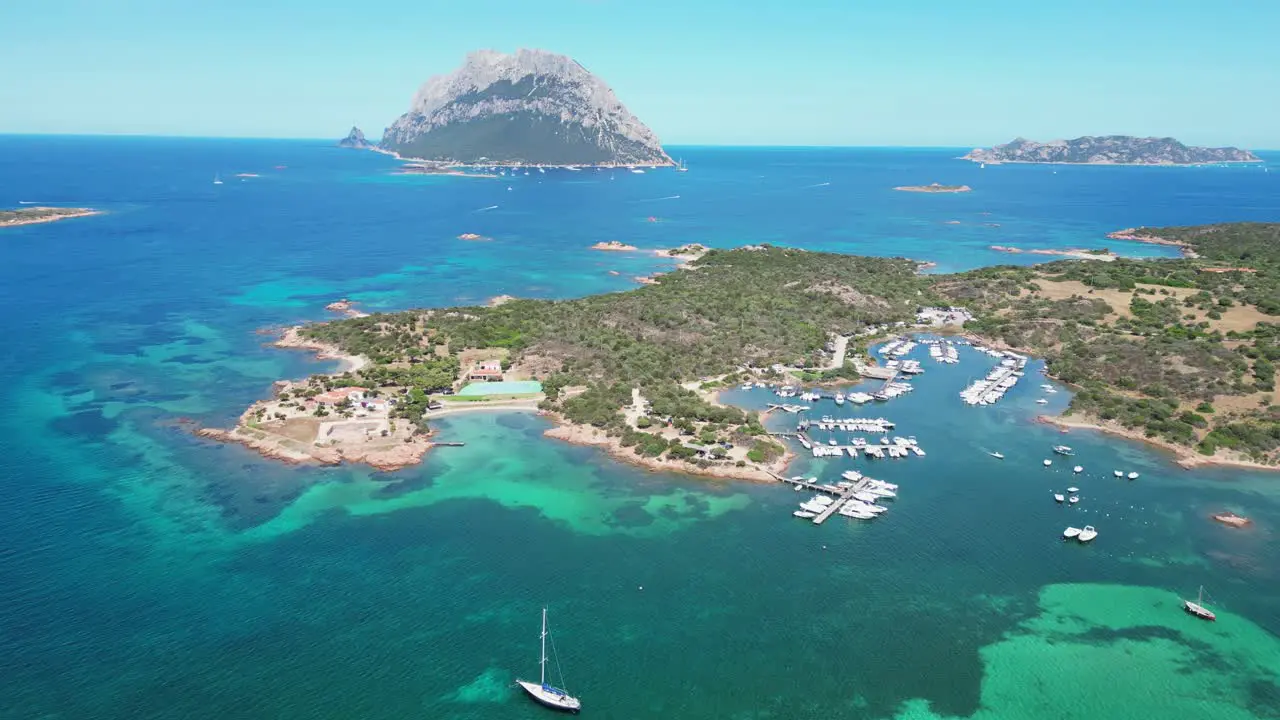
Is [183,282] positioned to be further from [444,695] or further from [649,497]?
[444,695]

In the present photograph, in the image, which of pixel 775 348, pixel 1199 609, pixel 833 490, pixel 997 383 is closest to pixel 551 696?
pixel 833 490

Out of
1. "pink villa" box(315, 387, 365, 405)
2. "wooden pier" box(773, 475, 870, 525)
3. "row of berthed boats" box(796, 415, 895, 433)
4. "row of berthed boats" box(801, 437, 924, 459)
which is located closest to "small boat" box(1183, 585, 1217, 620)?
"wooden pier" box(773, 475, 870, 525)

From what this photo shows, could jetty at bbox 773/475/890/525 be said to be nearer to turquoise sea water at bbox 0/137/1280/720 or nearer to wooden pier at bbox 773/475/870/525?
wooden pier at bbox 773/475/870/525

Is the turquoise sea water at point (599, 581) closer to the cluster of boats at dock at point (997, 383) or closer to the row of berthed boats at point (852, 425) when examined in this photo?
the row of berthed boats at point (852, 425)

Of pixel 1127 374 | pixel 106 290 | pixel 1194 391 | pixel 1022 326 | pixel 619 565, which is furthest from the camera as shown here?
pixel 106 290

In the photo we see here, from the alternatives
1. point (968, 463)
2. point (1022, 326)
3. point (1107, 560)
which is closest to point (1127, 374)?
point (1022, 326)

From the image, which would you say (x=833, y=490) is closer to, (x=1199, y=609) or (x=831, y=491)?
(x=831, y=491)
